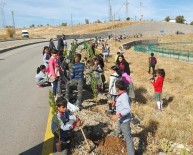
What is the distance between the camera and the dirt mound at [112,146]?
6628mm

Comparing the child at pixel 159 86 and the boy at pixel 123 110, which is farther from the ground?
the boy at pixel 123 110

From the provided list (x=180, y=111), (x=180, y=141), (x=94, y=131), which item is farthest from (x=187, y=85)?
(x=94, y=131)

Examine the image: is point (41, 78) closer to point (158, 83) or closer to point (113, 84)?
point (158, 83)

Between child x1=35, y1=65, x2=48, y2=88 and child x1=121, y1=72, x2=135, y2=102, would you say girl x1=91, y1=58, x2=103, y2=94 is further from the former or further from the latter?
child x1=35, y1=65, x2=48, y2=88

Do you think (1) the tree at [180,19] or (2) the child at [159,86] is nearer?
(2) the child at [159,86]

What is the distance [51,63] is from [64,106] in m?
4.50

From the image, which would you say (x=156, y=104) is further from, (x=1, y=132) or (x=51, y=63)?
(x=1, y=132)

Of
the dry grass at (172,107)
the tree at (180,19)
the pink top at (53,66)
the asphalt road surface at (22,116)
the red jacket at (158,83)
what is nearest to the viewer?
the asphalt road surface at (22,116)

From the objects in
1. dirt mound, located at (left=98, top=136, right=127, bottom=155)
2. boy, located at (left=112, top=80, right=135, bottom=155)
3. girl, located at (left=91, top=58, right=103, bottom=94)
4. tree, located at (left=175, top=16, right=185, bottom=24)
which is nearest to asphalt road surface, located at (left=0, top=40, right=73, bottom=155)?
dirt mound, located at (left=98, top=136, right=127, bottom=155)

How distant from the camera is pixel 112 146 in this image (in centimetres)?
679

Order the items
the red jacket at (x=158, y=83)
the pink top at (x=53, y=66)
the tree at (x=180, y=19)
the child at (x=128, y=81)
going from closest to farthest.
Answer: the child at (x=128, y=81) < the pink top at (x=53, y=66) < the red jacket at (x=158, y=83) < the tree at (x=180, y=19)

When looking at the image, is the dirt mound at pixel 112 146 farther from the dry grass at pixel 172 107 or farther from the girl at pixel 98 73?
the girl at pixel 98 73

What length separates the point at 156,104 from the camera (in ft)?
40.0

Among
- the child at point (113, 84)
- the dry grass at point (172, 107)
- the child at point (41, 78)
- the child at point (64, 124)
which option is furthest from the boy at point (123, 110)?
the child at point (41, 78)
